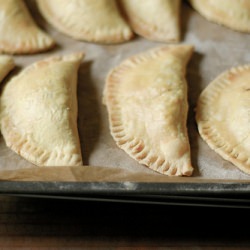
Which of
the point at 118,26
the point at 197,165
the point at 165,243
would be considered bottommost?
the point at 165,243

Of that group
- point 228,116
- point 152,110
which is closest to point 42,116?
point 152,110

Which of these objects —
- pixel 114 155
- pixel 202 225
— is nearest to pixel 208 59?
pixel 114 155

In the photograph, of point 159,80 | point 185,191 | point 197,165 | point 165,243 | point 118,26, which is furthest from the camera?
point 118,26

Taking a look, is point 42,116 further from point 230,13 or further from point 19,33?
point 230,13

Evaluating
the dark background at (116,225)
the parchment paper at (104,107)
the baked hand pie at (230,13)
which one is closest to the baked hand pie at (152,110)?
the parchment paper at (104,107)

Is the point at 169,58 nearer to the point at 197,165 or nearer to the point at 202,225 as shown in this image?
the point at 197,165

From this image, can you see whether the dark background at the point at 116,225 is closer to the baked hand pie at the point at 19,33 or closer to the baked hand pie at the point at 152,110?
the baked hand pie at the point at 152,110
